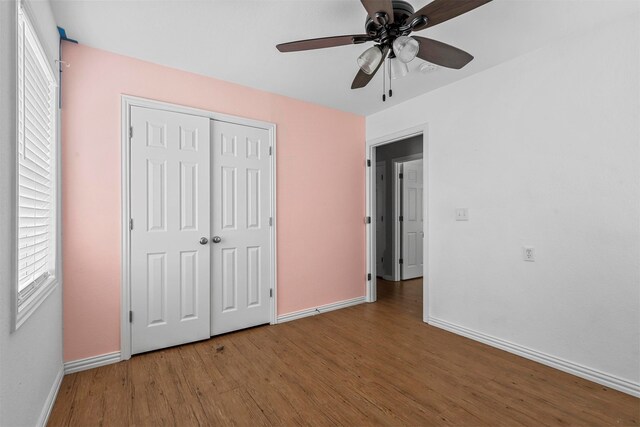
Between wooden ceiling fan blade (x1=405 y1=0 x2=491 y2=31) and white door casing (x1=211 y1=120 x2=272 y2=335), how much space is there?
1.91m

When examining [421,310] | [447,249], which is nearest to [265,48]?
[447,249]

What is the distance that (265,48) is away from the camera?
2.30 m

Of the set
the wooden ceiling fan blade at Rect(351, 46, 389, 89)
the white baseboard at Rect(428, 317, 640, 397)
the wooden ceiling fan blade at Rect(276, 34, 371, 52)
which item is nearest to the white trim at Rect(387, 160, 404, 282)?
the white baseboard at Rect(428, 317, 640, 397)

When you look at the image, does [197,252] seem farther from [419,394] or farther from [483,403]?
[483,403]

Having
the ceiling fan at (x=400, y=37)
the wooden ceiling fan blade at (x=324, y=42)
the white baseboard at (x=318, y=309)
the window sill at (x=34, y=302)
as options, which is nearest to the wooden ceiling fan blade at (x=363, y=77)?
the ceiling fan at (x=400, y=37)

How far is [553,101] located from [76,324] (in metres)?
3.96

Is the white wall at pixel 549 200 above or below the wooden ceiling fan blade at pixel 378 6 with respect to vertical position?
below

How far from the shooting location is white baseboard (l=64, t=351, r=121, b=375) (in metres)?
2.17

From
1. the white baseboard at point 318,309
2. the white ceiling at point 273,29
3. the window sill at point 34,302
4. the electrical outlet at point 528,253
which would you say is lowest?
the white baseboard at point 318,309

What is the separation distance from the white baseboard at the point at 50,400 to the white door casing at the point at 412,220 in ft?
14.4

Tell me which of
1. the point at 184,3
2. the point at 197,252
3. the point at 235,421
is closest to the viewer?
the point at 235,421

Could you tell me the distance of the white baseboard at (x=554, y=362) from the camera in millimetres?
1935

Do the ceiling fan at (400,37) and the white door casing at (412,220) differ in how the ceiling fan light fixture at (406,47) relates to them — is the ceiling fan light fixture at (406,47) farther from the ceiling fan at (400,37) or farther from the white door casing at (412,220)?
the white door casing at (412,220)

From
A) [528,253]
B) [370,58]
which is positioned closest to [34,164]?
[370,58]
